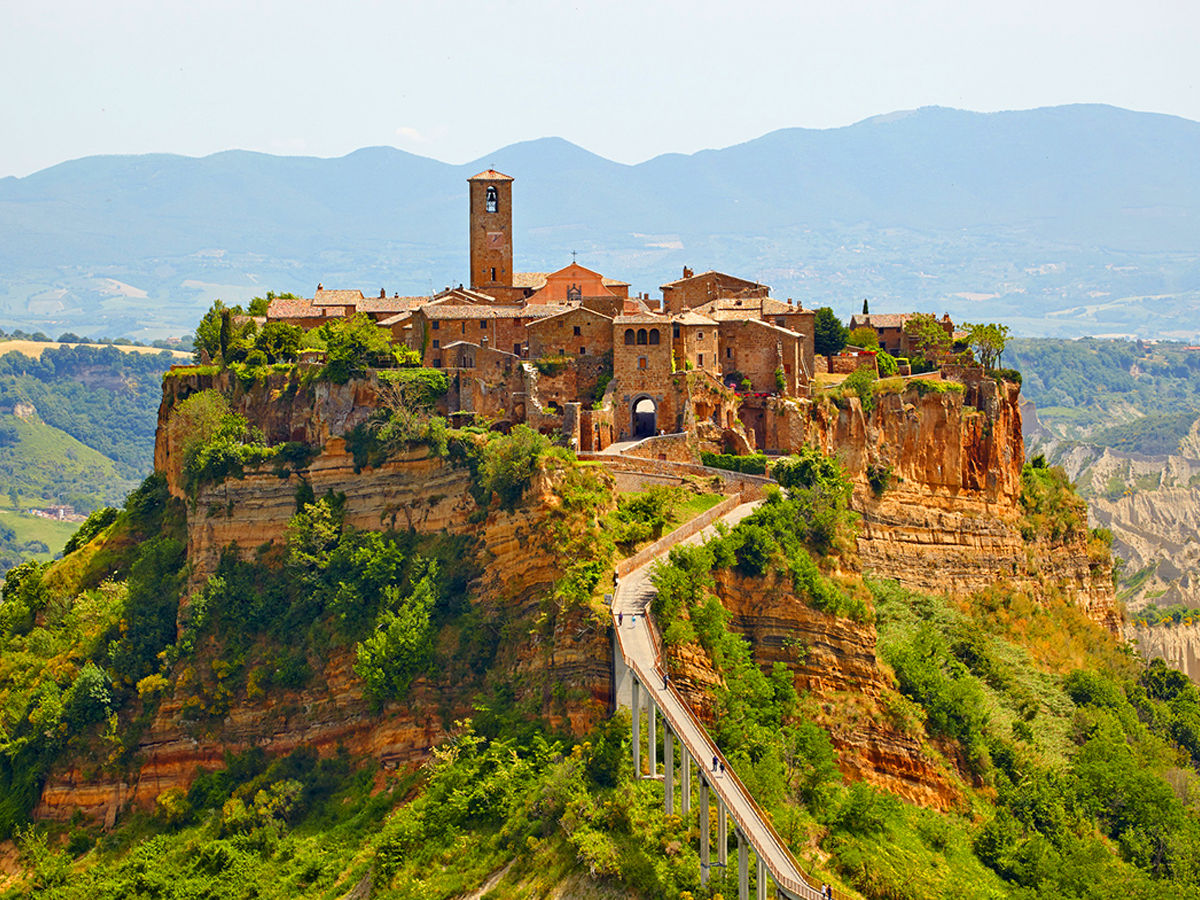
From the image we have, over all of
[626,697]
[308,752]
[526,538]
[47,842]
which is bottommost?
[47,842]

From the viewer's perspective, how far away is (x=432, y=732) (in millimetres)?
53406

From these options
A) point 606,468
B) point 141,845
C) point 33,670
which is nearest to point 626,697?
point 606,468

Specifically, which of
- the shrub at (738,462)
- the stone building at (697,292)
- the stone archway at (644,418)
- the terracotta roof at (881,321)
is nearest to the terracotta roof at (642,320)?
the stone archway at (644,418)

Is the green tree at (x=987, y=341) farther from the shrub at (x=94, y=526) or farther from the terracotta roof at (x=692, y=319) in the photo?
the shrub at (x=94, y=526)

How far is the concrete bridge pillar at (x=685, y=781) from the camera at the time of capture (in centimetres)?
4006

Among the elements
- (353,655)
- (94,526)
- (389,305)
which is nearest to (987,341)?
(389,305)

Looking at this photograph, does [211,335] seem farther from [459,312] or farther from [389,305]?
[459,312]

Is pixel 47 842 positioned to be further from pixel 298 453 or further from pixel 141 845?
pixel 298 453

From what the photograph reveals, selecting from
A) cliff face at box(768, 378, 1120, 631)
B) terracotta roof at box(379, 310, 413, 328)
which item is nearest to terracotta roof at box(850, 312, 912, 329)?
cliff face at box(768, 378, 1120, 631)

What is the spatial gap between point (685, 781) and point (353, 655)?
21104 mm

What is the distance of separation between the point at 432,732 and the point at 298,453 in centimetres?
1572

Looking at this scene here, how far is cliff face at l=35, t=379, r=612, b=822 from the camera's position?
163 ft

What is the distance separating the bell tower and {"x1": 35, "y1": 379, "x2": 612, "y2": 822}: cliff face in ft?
45.3

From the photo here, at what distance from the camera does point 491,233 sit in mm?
74375
